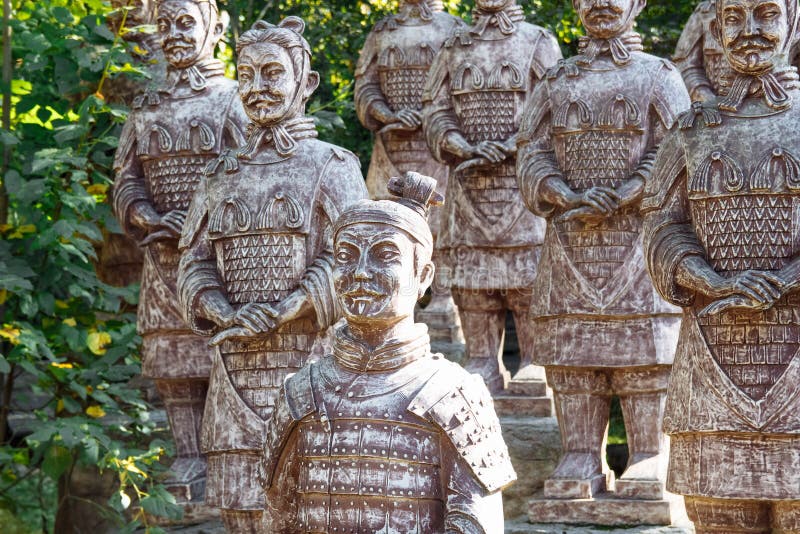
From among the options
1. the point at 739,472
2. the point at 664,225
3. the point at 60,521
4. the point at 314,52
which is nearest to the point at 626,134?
the point at 664,225

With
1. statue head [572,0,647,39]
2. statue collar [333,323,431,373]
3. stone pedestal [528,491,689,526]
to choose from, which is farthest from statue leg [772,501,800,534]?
statue head [572,0,647,39]

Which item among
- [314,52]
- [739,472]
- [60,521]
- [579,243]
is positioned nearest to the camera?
[739,472]

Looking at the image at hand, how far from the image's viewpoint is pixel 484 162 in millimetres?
9789

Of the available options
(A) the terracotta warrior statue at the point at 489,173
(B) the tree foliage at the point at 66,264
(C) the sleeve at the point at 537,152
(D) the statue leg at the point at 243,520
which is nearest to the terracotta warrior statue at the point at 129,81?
(B) the tree foliage at the point at 66,264

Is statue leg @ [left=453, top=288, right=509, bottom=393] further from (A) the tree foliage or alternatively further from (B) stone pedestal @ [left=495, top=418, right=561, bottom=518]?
(A) the tree foliage

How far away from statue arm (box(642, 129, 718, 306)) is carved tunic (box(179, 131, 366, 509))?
52.9 inches

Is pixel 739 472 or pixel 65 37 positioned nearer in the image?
pixel 739 472

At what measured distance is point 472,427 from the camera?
5.53 meters

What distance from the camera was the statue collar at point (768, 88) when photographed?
7.09 meters

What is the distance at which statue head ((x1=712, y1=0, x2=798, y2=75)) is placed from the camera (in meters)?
7.07

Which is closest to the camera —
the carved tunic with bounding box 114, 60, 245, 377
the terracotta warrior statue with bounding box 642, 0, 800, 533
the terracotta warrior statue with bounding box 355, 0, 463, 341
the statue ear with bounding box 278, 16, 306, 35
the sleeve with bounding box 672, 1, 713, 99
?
the terracotta warrior statue with bounding box 642, 0, 800, 533

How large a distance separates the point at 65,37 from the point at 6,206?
0.96 m

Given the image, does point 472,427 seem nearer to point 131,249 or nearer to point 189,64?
point 189,64

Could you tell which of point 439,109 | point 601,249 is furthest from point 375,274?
point 439,109
